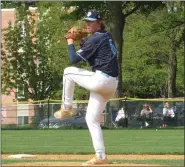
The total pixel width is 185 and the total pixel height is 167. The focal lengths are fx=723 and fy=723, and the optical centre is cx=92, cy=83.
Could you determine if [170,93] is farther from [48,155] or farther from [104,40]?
[104,40]

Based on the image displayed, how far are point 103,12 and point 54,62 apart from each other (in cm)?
912

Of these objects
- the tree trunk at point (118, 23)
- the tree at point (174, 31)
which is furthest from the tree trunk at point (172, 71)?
the tree trunk at point (118, 23)

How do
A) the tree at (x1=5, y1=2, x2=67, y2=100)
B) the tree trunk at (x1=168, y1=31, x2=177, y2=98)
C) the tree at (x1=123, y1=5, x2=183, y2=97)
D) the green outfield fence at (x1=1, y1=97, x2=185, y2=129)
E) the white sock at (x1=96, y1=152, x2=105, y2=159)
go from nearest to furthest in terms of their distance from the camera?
the white sock at (x1=96, y1=152, x2=105, y2=159) → the green outfield fence at (x1=1, y1=97, x2=185, y2=129) → the tree at (x1=123, y1=5, x2=183, y2=97) → the tree trunk at (x1=168, y1=31, x2=177, y2=98) → the tree at (x1=5, y1=2, x2=67, y2=100)

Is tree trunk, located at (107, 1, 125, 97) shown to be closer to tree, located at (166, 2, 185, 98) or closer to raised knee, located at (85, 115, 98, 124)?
tree, located at (166, 2, 185, 98)

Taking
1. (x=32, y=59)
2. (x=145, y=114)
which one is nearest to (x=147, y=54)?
(x=32, y=59)

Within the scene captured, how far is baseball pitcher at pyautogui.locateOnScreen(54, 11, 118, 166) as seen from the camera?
949 cm

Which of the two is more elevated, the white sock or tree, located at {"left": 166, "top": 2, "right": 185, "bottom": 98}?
tree, located at {"left": 166, "top": 2, "right": 185, "bottom": 98}

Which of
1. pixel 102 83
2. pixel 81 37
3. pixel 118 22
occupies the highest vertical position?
pixel 118 22

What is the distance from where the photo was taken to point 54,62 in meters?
47.9

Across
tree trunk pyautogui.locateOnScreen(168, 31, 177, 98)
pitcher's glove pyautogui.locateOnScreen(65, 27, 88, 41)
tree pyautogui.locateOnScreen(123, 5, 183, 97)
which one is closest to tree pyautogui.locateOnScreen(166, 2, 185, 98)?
tree trunk pyautogui.locateOnScreen(168, 31, 177, 98)

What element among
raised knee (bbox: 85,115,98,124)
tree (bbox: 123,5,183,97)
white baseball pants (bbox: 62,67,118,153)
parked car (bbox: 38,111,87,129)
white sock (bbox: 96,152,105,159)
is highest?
tree (bbox: 123,5,183,97)

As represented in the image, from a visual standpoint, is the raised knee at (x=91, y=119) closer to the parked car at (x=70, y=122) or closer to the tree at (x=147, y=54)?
the parked car at (x=70, y=122)

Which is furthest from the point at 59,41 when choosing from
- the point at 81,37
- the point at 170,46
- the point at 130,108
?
the point at 81,37

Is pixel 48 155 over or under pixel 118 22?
under
